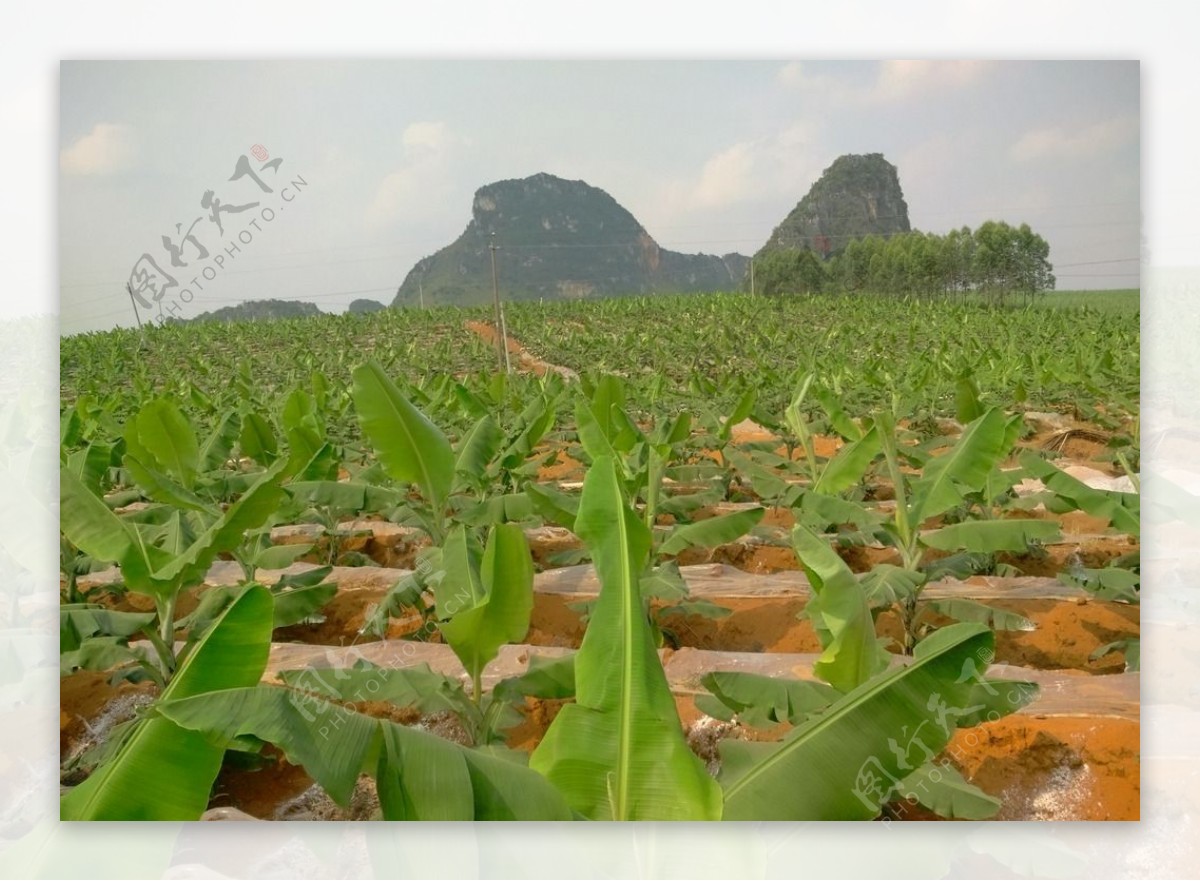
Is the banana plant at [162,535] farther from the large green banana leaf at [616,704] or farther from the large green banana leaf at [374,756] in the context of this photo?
the large green banana leaf at [616,704]

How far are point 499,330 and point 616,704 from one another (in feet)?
6.95

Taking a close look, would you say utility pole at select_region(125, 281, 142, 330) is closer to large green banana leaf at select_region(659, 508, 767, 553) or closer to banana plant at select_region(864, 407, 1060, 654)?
large green banana leaf at select_region(659, 508, 767, 553)

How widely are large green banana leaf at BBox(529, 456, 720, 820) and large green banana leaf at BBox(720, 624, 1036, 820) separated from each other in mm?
78

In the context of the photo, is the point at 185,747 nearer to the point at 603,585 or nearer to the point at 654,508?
the point at 603,585

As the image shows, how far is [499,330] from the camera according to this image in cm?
311

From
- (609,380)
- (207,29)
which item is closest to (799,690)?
(609,380)

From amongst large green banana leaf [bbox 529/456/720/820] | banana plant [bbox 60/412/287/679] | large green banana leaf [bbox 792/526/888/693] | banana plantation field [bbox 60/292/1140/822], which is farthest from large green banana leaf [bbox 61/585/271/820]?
large green banana leaf [bbox 792/526/888/693]

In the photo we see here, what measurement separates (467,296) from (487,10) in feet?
3.36

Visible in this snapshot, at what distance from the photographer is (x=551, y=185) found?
90.3 inches

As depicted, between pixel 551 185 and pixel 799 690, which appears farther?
pixel 551 185

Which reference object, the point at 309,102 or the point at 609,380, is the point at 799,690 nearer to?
the point at 609,380

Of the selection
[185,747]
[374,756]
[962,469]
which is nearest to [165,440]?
[185,747]

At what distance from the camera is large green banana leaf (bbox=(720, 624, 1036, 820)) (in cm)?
112

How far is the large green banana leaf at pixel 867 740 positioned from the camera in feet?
3.68
